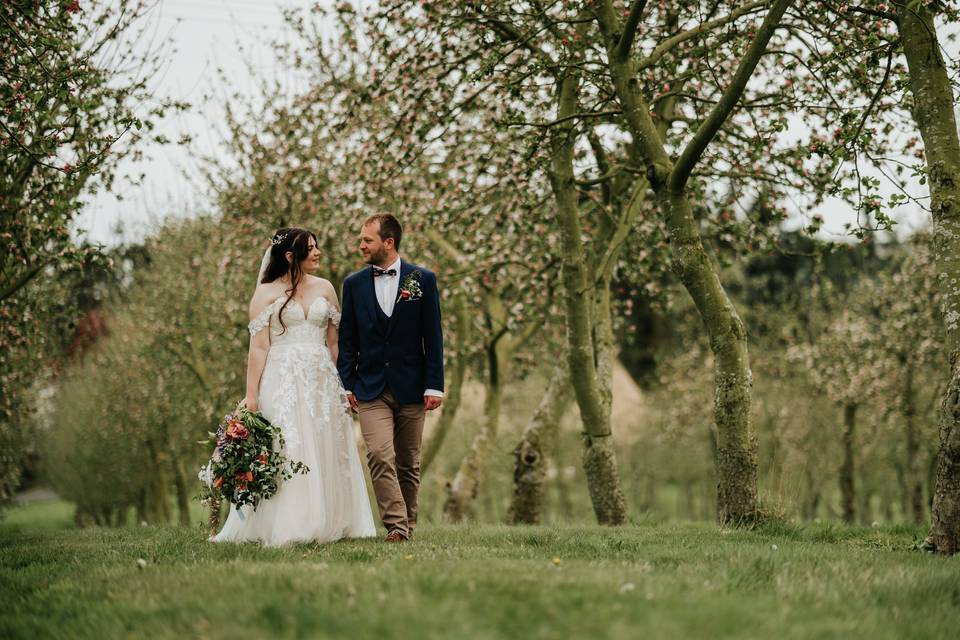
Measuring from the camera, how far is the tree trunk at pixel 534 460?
43.2 feet

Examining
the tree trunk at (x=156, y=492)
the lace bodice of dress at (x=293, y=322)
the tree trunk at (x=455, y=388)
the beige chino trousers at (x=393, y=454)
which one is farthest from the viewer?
the tree trunk at (x=156, y=492)

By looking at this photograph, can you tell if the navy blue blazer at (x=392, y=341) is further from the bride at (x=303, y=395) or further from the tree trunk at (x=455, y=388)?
the tree trunk at (x=455, y=388)

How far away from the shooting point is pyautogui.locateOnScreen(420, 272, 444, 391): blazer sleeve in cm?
729

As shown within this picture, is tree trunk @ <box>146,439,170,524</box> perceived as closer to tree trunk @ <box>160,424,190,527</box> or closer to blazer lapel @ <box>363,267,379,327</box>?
tree trunk @ <box>160,424,190,527</box>

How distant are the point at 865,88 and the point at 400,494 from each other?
18.8 ft

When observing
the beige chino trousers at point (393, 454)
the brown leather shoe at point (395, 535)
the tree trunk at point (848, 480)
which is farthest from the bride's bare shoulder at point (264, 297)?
the tree trunk at point (848, 480)

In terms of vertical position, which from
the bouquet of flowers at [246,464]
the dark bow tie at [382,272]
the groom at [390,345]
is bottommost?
the bouquet of flowers at [246,464]

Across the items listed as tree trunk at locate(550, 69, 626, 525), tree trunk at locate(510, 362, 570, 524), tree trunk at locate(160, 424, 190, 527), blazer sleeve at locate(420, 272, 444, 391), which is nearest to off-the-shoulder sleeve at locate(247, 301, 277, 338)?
blazer sleeve at locate(420, 272, 444, 391)

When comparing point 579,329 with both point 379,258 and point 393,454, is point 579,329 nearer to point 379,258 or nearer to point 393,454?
point 379,258

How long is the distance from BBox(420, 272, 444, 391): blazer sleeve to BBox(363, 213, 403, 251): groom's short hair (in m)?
0.45

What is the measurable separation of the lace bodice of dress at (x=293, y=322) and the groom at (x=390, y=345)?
22 centimetres

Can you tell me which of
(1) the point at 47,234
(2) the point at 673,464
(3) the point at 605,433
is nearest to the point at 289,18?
(1) the point at 47,234

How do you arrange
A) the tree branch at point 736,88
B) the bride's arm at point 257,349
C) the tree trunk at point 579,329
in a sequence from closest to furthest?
1. the tree branch at point 736,88
2. the bride's arm at point 257,349
3. the tree trunk at point 579,329

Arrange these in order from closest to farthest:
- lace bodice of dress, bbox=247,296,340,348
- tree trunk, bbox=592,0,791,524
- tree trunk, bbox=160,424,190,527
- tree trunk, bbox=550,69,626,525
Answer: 1. lace bodice of dress, bbox=247,296,340,348
2. tree trunk, bbox=592,0,791,524
3. tree trunk, bbox=550,69,626,525
4. tree trunk, bbox=160,424,190,527
